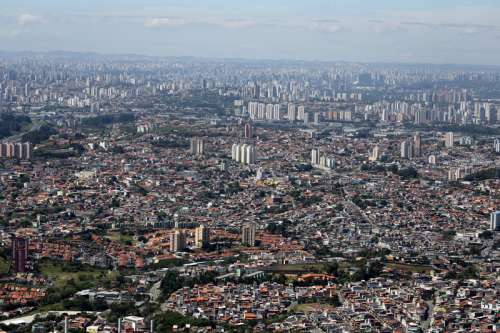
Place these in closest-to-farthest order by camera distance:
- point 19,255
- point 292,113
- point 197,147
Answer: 1. point 19,255
2. point 197,147
3. point 292,113

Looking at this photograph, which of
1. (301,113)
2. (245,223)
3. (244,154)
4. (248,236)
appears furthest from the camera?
(301,113)

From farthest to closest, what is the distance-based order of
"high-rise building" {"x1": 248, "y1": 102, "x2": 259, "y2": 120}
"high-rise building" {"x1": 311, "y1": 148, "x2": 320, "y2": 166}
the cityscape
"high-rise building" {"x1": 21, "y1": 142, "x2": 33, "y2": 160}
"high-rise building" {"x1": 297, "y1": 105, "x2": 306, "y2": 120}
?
"high-rise building" {"x1": 248, "y1": 102, "x2": 259, "y2": 120}, "high-rise building" {"x1": 297, "y1": 105, "x2": 306, "y2": 120}, "high-rise building" {"x1": 311, "y1": 148, "x2": 320, "y2": 166}, "high-rise building" {"x1": 21, "y1": 142, "x2": 33, "y2": 160}, the cityscape

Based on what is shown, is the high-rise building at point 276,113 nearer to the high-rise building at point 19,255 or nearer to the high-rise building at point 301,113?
the high-rise building at point 301,113

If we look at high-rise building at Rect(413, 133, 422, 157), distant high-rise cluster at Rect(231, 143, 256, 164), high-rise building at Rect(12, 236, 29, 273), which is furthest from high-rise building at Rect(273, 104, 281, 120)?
high-rise building at Rect(12, 236, 29, 273)

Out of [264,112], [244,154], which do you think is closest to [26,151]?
[244,154]

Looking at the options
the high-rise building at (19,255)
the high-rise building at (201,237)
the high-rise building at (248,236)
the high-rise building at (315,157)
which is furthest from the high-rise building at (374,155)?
the high-rise building at (19,255)

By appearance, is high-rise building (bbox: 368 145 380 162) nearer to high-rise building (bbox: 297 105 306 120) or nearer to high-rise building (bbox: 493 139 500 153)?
high-rise building (bbox: 493 139 500 153)

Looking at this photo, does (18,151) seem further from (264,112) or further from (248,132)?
(264,112)
